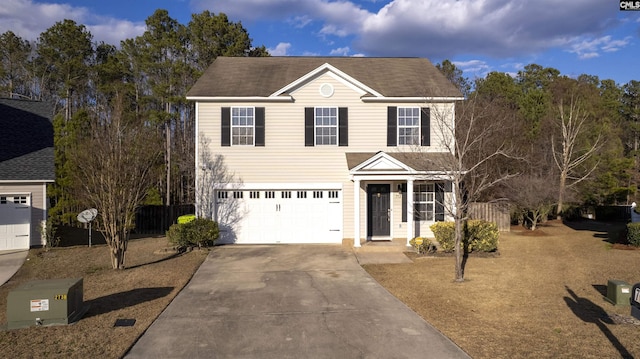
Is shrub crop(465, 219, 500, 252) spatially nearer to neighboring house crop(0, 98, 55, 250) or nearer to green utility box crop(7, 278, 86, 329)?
green utility box crop(7, 278, 86, 329)

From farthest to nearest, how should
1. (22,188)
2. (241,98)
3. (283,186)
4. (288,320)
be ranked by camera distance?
(283,186) < (241,98) < (22,188) < (288,320)

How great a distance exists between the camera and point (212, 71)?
19172mm

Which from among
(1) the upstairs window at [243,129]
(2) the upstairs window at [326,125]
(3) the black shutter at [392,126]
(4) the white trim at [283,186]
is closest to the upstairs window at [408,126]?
(3) the black shutter at [392,126]

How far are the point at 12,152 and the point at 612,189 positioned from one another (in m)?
31.8

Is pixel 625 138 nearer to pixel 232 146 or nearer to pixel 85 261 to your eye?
pixel 232 146

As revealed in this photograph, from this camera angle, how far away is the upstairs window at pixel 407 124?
695 inches

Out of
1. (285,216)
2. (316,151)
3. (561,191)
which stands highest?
(316,151)

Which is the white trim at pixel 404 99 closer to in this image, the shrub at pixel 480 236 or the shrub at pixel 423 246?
the shrub at pixel 480 236

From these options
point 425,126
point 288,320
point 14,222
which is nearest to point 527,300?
point 288,320

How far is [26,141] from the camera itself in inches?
731

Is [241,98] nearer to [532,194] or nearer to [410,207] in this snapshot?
[410,207]

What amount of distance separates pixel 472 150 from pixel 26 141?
2010cm

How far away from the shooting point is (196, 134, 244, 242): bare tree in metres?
17.2

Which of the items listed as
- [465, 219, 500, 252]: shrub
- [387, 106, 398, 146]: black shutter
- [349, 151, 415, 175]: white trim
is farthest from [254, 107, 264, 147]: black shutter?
[465, 219, 500, 252]: shrub
